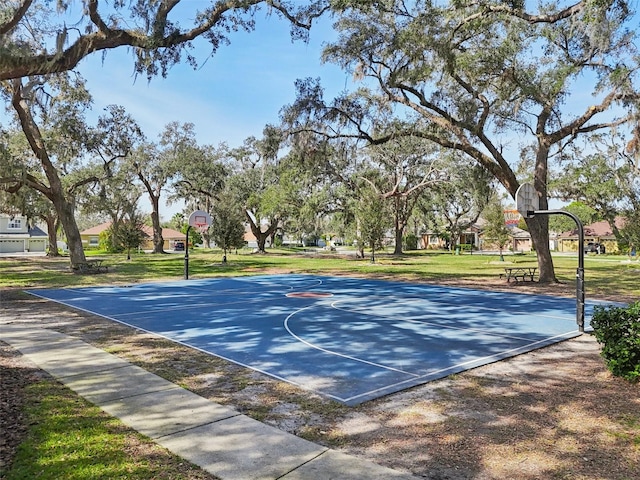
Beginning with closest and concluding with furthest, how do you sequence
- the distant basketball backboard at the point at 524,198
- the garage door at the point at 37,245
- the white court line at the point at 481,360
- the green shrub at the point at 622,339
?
the white court line at the point at 481,360
the green shrub at the point at 622,339
the distant basketball backboard at the point at 524,198
the garage door at the point at 37,245

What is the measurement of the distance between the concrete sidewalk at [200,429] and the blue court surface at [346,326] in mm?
1315

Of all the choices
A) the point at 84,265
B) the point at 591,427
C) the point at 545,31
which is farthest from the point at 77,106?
the point at 591,427

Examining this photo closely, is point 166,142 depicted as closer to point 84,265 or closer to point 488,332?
point 84,265

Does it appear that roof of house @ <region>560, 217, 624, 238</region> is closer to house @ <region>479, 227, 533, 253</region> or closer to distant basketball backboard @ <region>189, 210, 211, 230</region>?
house @ <region>479, 227, 533, 253</region>

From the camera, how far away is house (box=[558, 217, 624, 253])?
188 ft

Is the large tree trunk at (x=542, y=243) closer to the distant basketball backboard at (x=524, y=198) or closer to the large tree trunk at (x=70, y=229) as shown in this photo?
the distant basketball backboard at (x=524, y=198)

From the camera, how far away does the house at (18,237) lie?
55375mm

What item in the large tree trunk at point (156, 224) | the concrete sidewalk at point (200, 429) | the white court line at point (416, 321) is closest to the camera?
the concrete sidewalk at point (200, 429)

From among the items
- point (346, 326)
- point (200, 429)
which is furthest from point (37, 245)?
point (200, 429)

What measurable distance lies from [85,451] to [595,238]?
6879 cm

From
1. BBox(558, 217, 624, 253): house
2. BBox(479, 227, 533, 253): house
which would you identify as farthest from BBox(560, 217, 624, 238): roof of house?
BBox(479, 227, 533, 253): house

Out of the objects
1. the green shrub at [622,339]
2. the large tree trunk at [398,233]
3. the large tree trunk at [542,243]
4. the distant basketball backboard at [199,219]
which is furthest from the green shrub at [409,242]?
the green shrub at [622,339]

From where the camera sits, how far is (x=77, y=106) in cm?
2127

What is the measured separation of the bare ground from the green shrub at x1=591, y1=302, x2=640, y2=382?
0.62 ft
